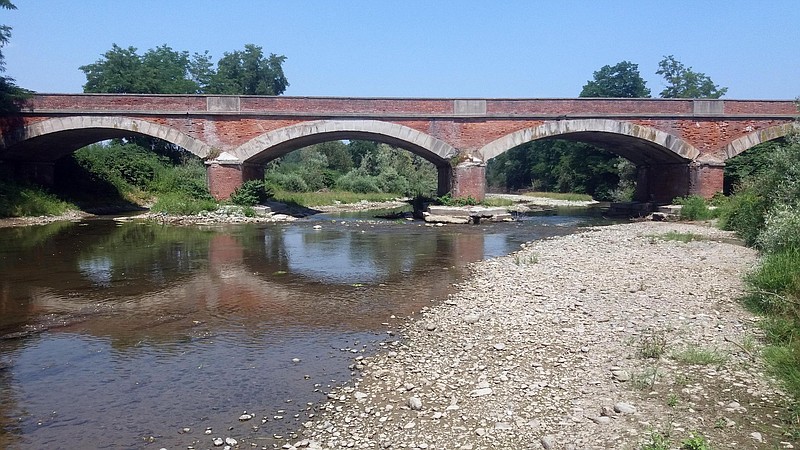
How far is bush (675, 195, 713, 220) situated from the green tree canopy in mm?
35688

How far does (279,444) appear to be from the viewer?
13.4 ft

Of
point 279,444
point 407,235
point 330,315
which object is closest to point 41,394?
point 279,444

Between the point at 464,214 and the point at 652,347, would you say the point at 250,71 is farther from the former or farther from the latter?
the point at 652,347

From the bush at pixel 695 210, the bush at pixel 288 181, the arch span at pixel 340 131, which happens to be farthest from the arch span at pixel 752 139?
the bush at pixel 288 181

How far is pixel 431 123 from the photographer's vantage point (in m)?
A: 24.0

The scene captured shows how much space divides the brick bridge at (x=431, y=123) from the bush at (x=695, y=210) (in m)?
2.79

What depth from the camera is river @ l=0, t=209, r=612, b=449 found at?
455cm

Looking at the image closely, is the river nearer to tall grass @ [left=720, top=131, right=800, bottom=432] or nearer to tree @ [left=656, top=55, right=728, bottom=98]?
tall grass @ [left=720, top=131, right=800, bottom=432]

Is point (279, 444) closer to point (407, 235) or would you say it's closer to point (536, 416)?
point (536, 416)

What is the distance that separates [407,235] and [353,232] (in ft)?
7.53

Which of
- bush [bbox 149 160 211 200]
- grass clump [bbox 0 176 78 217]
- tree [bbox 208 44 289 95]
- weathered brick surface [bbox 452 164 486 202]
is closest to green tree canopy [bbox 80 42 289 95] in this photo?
tree [bbox 208 44 289 95]

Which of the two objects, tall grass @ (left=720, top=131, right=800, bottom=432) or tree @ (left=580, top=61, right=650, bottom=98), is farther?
tree @ (left=580, top=61, right=650, bottom=98)

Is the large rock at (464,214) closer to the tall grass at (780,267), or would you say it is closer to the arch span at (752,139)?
the tall grass at (780,267)

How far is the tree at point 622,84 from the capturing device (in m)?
51.2
